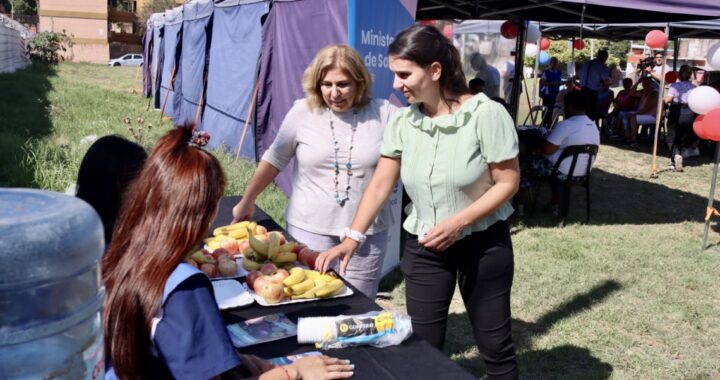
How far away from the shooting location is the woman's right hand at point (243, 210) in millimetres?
2920

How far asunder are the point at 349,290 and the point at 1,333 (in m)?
1.60

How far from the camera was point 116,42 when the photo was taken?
51.5m

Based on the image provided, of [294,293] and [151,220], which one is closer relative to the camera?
[151,220]

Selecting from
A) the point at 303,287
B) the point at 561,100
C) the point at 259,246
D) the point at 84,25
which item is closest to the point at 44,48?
the point at 84,25

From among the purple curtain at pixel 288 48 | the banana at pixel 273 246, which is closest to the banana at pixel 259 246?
the banana at pixel 273 246

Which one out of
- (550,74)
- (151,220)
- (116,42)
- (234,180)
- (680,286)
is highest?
(116,42)

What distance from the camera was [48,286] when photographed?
30.1 inches

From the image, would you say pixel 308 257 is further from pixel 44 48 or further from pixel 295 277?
pixel 44 48

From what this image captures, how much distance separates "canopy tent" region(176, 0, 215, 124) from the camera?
9742mm

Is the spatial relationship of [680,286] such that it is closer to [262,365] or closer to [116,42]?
[262,365]

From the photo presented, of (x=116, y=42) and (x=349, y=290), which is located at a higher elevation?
(x=116, y=42)

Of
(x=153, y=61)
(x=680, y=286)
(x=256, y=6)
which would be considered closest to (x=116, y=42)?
(x=153, y=61)

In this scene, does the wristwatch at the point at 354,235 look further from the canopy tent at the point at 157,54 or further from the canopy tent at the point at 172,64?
the canopy tent at the point at 157,54

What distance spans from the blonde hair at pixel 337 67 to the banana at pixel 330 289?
967 mm
